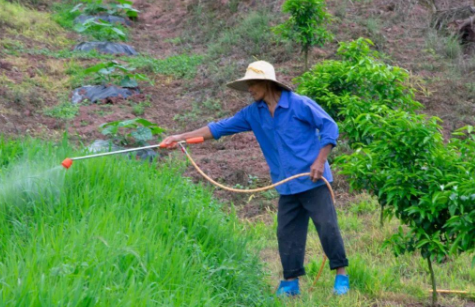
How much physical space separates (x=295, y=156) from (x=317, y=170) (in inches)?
9.3

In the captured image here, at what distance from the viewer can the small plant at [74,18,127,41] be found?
14081 millimetres

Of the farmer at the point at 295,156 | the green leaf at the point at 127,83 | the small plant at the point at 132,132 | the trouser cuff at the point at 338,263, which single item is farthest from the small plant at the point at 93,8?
the trouser cuff at the point at 338,263

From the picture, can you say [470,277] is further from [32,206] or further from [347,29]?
[347,29]

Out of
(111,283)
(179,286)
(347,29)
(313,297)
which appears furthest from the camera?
(347,29)

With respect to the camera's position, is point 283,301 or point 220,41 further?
point 220,41

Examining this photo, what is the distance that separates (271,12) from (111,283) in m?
10.1

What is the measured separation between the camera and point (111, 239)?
4188 mm

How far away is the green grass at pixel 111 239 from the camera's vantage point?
3.54 meters

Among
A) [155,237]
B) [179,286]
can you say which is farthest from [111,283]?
[155,237]

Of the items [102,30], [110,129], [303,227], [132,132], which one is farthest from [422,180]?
[102,30]

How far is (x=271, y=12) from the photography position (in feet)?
43.0

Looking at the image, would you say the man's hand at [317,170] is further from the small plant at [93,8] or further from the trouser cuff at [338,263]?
the small plant at [93,8]

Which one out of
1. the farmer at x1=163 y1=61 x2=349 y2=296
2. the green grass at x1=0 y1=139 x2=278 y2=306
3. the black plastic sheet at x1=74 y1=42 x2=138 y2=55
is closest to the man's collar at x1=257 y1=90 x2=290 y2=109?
the farmer at x1=163 y1=61 x2=349 y2=296

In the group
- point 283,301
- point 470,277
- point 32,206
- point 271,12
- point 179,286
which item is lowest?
point 470,277
